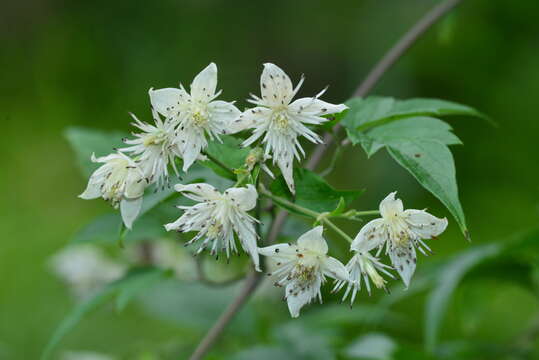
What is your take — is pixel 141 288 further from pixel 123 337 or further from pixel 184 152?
pixel 123 337

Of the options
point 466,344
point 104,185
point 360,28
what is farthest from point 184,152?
point 360,28

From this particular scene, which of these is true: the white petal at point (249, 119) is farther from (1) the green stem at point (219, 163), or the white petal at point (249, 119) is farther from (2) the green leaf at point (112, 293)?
(2) the green leaf at point (112, 293)

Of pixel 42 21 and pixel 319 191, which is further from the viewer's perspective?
pixel 42 21

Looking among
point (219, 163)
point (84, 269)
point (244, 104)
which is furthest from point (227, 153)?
point (244, 104)

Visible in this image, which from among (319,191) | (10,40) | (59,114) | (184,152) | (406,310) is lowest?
(406,310)

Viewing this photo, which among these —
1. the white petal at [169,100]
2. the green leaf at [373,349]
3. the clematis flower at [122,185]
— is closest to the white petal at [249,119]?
the white petal at [169,100]

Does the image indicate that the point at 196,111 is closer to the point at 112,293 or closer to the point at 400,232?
the point at 400,232
